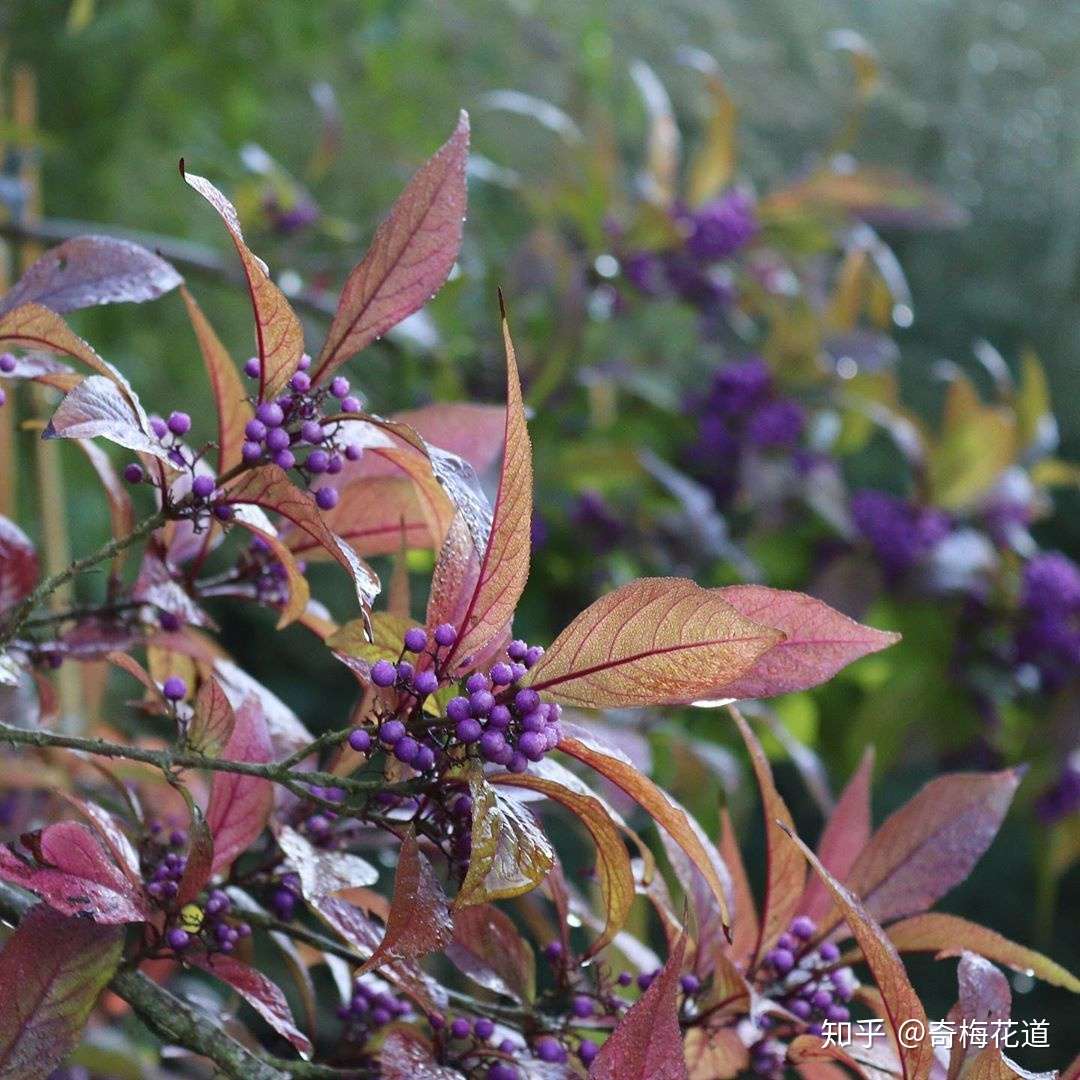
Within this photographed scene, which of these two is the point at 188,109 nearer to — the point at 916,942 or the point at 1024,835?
the point at 1024,835

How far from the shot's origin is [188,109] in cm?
168

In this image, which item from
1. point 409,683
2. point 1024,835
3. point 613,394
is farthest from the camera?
point 1024,835

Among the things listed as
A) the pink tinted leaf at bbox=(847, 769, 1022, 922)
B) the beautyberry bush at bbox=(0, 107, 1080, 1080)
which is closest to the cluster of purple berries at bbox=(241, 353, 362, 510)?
the beautyberry bush at bbox=(0, 107, 1080, 1080)

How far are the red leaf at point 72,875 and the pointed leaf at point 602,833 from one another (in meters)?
0.10

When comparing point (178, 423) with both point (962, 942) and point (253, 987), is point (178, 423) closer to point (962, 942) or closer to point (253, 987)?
point (253, 987)

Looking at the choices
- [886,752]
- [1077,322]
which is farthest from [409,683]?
[1077,322]

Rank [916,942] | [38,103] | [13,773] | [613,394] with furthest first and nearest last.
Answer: [38,103]
[613,394]
[13,773]
[916,942]

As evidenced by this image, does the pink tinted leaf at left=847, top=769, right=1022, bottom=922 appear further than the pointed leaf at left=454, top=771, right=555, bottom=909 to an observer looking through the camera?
Yes

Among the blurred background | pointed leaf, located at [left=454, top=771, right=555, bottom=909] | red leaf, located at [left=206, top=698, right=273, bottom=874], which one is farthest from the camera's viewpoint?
the blurred background

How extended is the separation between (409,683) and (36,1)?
65.1 inches

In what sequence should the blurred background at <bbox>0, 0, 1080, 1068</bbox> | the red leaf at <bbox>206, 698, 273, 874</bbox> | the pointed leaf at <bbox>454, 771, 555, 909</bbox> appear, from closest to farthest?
the pointed leaf at <bbox>454, 771, 555, 909</bbox>, the red leaf at <bbox>206, 698, 273, 874</bbox>, the blurred background at <bbox>0, 0, 1080, 1068</bbox>

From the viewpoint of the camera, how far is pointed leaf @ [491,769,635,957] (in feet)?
1.01

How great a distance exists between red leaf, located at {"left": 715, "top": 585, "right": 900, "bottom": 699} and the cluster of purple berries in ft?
0.37

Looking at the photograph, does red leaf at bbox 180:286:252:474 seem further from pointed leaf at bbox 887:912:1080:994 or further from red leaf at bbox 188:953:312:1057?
pointed leaf at bbox 887:912:1080:994
